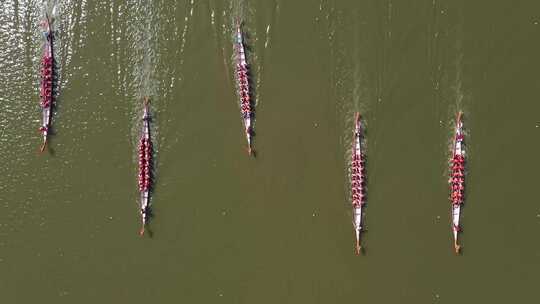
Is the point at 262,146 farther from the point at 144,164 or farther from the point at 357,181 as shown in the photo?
the point at 144,164

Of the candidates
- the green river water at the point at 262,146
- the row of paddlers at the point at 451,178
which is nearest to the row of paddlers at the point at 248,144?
the row of paddlers at the point at 451,178

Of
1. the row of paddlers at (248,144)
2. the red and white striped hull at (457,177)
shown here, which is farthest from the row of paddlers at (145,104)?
the red and white striped hull at (457,177)

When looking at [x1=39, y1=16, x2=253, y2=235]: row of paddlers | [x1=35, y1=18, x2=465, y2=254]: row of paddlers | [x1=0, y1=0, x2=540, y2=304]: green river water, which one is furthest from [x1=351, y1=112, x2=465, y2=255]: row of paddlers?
[x1=39, y1=16, x2=253, y2=235]: row of paddlers

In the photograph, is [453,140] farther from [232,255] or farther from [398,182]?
[232,255]

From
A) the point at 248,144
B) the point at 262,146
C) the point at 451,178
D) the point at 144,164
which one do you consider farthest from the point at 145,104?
the point at 451,178

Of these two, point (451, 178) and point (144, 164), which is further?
point (451, 178)

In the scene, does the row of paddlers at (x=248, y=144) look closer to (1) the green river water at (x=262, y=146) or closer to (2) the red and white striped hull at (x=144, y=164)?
(2) the red and white striped hull at (x=144, y=164)

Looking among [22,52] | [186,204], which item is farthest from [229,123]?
[22,52]

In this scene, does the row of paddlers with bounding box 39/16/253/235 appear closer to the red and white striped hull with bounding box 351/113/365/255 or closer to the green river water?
the green river water
